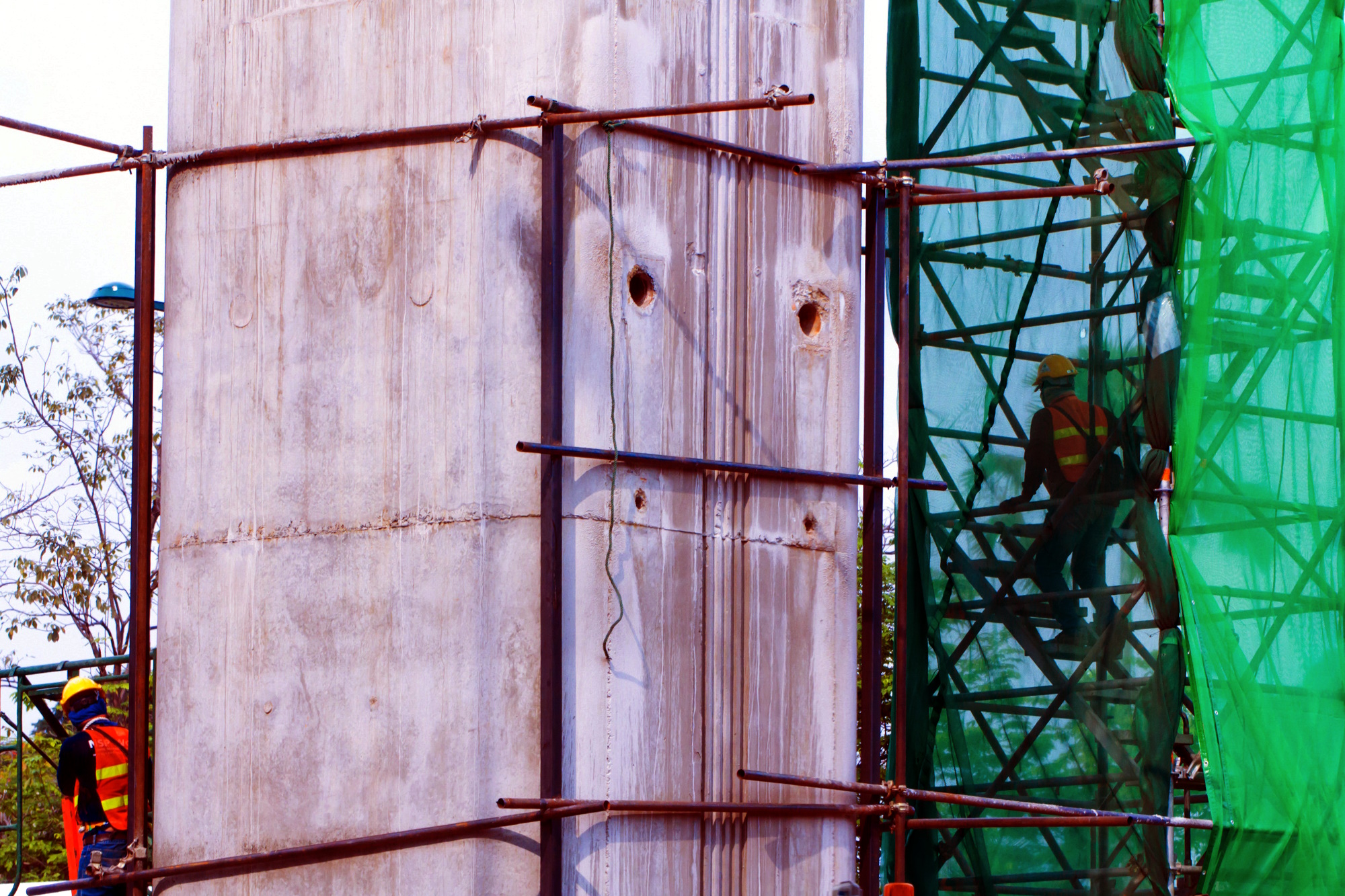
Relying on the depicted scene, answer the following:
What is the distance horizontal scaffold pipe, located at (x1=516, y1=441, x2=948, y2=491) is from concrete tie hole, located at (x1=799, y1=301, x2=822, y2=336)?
74 centimetres

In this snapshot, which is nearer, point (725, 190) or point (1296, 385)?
point (725, 190)

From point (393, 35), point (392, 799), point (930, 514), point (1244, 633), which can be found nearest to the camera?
point (392, 799)

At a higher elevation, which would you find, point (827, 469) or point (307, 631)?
point (827, 469)

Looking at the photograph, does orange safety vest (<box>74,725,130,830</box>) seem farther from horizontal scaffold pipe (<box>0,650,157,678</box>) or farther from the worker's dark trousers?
the worker's dark trousers

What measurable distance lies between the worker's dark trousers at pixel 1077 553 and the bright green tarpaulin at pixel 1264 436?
622mm

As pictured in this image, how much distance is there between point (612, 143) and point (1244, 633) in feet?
14.2

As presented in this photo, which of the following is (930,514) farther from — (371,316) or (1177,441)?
(371,316)

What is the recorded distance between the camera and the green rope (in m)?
8.09

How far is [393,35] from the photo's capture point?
8695 millimetres

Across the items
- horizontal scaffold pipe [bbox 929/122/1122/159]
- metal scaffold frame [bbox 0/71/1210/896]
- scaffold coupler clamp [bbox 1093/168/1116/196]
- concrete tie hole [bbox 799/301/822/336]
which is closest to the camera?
metal scaffold frame [bbox 0/71/1210/896]

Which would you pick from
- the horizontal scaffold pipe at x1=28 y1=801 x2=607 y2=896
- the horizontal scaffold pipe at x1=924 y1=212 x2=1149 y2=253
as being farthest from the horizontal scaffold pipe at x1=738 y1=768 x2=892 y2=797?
the horizontal scaffold pipe at x1=924 y1=212 x2=1149 y2=253

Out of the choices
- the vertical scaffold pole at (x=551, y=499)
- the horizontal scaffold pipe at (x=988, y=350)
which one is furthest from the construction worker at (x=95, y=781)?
the horizontal scaffold pipe at (x=988, y=350)

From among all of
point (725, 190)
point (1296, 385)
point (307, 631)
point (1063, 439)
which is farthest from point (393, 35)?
point (1296, 385)

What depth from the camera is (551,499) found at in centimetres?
801
